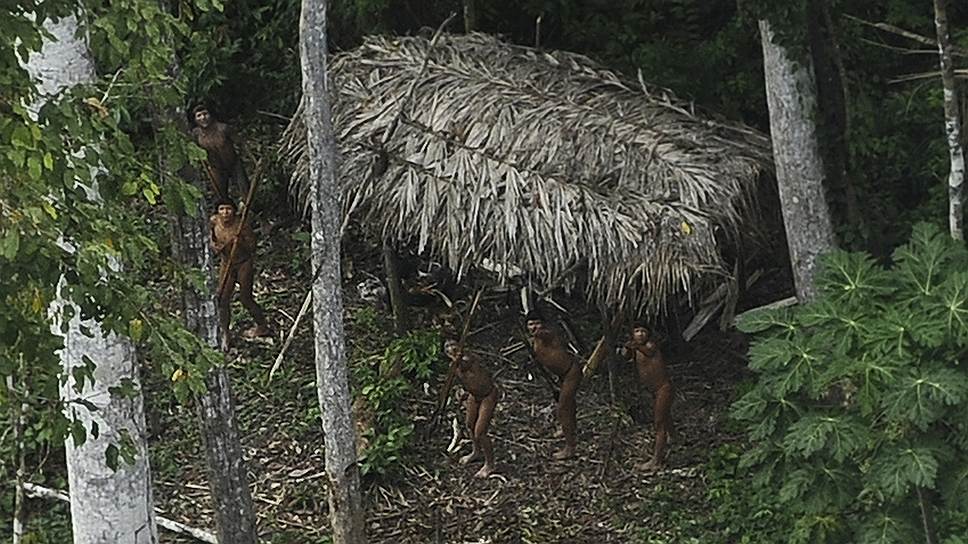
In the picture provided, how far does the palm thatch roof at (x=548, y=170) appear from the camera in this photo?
8.71 m

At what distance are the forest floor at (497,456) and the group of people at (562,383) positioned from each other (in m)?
0.23

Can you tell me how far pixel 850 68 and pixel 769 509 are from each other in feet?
10.3

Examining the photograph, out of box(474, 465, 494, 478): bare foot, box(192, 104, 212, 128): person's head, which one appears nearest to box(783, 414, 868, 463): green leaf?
box(474, 465, 494, 478): bare foot

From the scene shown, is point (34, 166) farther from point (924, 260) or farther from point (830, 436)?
point (924, 260)

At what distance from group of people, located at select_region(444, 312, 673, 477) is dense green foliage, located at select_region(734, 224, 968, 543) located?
2.19m

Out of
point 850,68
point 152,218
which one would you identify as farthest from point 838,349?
point 152,218

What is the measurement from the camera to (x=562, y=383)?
897 cm

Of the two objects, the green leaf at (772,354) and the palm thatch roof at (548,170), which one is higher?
the palm thatch roof at (548,170)

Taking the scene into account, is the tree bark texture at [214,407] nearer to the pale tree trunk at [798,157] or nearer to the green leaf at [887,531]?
the green leaf at [887,531]

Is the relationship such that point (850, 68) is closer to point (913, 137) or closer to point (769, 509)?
point (913, 137)

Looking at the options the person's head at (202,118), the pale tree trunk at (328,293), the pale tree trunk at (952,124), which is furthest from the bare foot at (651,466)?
the person's head at (202,118)

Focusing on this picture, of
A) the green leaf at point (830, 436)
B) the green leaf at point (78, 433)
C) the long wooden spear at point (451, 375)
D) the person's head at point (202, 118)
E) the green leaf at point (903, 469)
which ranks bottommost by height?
the green leaf at point (903, 469)

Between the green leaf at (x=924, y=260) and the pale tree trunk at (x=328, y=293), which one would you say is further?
the pale tree trunk at (x=328, y=293)

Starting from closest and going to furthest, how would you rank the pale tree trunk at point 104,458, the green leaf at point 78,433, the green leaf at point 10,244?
1. the green leaf at point 10,244
2. the green leaf at point 78,433
3. the pale tree trunk at point 104,458
